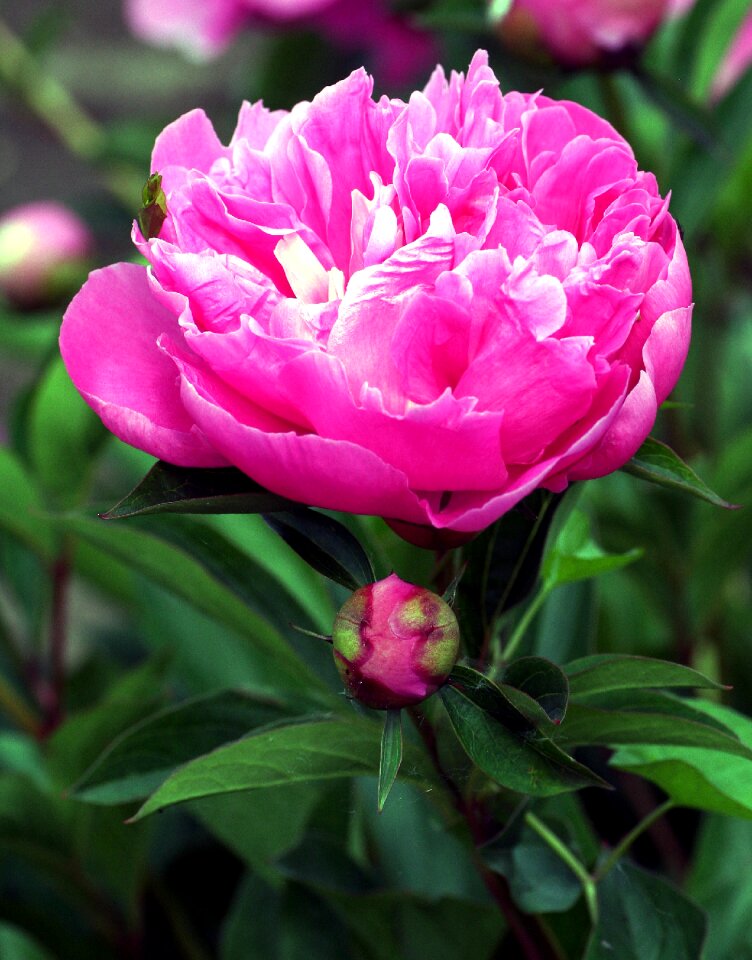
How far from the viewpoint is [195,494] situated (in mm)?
271

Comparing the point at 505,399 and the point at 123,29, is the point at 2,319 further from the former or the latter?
the point at 123,29

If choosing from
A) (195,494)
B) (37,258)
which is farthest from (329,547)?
(37,258)

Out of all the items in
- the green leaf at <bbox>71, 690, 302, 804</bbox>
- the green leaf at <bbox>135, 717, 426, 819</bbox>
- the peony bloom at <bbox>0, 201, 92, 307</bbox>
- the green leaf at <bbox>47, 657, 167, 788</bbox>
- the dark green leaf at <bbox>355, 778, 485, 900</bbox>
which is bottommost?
the peony bloom at <bbox>0, 201, 92, 307</bbox>

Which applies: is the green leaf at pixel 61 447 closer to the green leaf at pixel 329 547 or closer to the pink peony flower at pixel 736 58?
the green leaf at pixel 329 547

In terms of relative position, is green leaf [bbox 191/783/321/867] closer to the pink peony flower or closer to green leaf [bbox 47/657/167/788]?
green leaf [bbox 47/657/167/788]

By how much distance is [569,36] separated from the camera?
0.52 metres

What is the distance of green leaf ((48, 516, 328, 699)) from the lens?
0.39m

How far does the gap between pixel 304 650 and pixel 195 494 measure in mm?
130

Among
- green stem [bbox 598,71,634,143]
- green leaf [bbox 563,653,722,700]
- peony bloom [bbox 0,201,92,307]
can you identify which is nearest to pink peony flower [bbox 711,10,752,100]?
green stem [bbox 598,71,634,143]

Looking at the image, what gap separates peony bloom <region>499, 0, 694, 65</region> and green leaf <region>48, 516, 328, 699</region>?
284 mm

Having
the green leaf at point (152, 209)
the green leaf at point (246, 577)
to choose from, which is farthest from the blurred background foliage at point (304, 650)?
the green leaf at point (152, 209)

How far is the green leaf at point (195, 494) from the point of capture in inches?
10.4

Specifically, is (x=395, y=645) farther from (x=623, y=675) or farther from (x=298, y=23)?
(x=298, y=23)

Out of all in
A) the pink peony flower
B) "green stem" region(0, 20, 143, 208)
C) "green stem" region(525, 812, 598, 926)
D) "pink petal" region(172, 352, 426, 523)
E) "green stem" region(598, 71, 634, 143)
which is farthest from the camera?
"green stem" region(0, 20, 143, 208)
